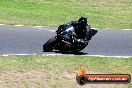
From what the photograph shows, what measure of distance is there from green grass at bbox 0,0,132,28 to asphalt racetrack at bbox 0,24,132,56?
121cm

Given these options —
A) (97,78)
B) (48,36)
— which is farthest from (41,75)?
(48,36)

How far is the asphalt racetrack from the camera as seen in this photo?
1498 centimetres

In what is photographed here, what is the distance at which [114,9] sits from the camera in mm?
24875

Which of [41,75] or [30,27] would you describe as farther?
[30,27]

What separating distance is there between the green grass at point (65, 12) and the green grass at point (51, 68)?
622cm

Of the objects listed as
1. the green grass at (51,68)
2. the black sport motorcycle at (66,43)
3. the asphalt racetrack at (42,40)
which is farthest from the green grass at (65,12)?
the green grass at (51,68)

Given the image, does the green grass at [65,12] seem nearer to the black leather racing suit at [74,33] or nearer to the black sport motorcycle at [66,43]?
the black sport motorcycle at [66,43]

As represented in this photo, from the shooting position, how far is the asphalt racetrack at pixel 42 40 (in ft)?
49.2

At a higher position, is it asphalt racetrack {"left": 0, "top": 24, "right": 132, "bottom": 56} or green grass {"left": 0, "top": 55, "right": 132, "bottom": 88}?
green grass {"left": 0, "top": 55, "right": 132, "bottom": 88}

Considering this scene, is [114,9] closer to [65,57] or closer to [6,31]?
[6,31]

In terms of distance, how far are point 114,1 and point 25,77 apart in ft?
56.0

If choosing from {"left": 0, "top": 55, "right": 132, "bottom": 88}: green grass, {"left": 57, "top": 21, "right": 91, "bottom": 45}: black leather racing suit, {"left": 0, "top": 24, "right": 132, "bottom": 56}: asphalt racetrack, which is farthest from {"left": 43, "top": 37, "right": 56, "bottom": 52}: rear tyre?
{"left": 0, "top": 55, "right": 132, "bottom": 88}: green grass

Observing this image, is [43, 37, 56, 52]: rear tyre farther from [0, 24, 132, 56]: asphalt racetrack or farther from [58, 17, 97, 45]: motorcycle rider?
[58, 17, 97, 45]: motorcycle rider

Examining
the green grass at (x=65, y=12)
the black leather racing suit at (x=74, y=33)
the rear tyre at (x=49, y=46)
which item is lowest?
the green grass at (x=65, y=12)
